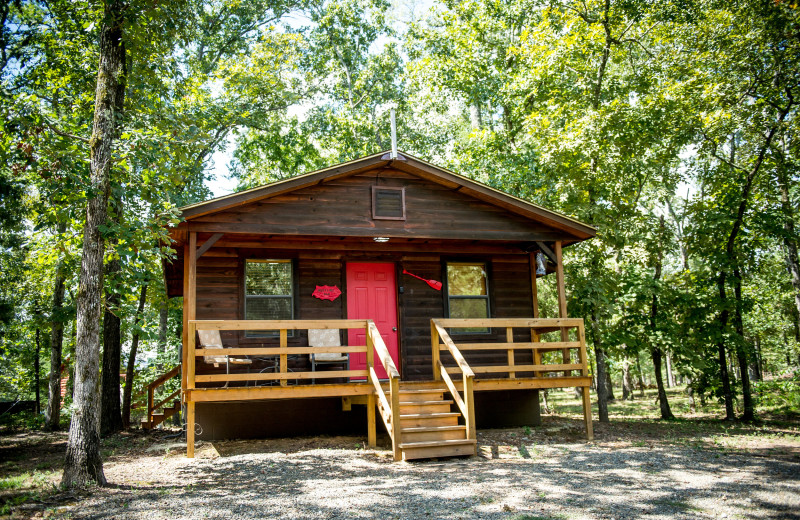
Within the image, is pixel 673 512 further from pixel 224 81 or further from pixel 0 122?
pixel 224 81

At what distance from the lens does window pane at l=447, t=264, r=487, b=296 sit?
11.8m

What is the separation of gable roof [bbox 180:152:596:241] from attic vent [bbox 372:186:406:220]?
45 cm

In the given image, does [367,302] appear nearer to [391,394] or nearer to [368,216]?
[368,216]

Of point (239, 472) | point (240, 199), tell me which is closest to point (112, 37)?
point (240, 199)

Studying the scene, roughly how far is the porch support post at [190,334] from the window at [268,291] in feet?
4.06

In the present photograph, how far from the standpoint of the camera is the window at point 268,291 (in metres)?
10.5

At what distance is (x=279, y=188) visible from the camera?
31.1 ft

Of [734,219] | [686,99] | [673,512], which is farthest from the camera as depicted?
[686,99]

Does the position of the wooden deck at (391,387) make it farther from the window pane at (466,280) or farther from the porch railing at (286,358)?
the window pane at (466,280)

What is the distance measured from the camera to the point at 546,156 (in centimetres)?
1432

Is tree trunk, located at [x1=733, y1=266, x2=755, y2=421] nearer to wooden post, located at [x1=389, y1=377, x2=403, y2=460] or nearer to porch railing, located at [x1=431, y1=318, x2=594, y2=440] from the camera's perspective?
porch railing, located at [x1=431, y1=318, x2=594, y2=440]

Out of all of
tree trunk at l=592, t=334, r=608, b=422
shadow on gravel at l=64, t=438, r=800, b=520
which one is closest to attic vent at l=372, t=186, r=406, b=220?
shadow on gravel at l=64, t=438, r=800, b=520

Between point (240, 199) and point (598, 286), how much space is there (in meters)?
7.70

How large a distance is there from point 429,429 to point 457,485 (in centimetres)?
180
